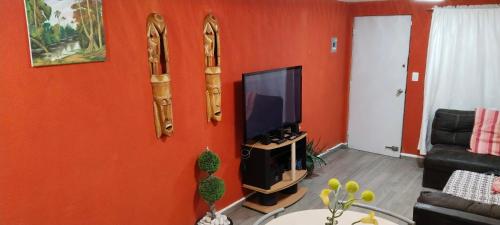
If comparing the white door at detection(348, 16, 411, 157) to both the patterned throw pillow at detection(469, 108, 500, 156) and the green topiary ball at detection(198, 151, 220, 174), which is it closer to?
the patterned throw pillow at detection(469, 108, 500, 156)

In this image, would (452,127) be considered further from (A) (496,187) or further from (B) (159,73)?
(B) (159,73)

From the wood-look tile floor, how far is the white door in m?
0.28

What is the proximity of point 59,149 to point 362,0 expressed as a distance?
418cm

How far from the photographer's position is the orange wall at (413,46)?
475 centimetres

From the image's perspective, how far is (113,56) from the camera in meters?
2.48

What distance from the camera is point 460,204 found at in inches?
91.7

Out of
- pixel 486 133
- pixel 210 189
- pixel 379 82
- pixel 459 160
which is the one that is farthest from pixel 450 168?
pixel 210 189

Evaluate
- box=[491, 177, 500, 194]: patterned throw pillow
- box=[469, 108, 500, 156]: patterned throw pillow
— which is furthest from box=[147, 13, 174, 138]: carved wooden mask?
box=[469, 108, 500, 156]: patterned throw pillow

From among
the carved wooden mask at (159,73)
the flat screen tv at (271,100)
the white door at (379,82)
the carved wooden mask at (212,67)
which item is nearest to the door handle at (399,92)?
the white door at (379,82)

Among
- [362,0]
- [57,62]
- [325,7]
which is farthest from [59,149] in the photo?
[362,0]

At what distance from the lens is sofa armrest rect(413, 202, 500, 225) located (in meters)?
2.19

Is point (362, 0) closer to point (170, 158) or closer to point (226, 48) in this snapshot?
point (226, 48)

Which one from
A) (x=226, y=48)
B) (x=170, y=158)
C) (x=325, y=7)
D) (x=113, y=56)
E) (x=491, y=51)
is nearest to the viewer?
(x=113, y=56)

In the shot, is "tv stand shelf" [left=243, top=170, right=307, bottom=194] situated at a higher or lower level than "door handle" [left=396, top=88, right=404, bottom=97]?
lower
